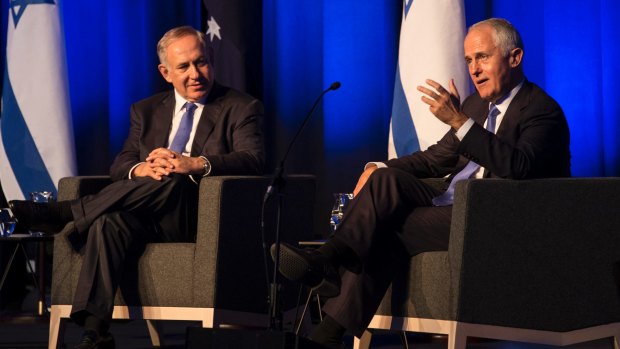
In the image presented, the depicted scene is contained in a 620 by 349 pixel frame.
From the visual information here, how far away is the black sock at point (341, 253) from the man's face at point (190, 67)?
1257 mm

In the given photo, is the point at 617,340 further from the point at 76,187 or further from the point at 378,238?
the point at 76,187

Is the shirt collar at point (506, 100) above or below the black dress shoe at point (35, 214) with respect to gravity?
above

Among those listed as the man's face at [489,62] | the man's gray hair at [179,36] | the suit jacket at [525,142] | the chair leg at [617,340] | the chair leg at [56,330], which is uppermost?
the man's gray hair at [179,36]

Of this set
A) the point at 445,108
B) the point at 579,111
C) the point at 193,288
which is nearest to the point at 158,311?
the point at 193,288

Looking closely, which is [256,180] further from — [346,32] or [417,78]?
[346,32]

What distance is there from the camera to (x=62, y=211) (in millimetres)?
4055

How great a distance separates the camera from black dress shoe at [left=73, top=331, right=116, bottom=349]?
3672 millimetres

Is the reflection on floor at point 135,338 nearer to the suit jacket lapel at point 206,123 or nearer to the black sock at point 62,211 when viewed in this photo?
the black sock at point 62,211

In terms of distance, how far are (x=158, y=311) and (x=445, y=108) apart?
1.32 meters

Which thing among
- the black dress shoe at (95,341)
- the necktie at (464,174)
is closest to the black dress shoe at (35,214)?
the black dress shoe at (95,341)

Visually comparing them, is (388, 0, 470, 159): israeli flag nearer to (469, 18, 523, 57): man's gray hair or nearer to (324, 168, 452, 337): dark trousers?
(469, 18, 523, 57): man's gray hair

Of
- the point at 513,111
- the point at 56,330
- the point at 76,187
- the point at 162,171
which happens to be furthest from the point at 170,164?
the point at 513,111

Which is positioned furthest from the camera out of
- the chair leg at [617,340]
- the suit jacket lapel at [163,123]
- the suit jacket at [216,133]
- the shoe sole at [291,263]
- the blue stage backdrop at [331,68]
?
the blue stage backdrop at [331,68]

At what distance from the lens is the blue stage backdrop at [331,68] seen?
17.8 ft
